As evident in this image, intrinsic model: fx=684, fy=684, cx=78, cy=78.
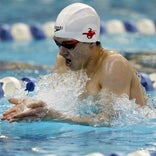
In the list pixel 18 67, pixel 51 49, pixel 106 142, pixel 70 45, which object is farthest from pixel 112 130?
pixel 51 49

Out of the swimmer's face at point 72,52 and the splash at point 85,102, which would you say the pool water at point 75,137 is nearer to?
the splash at point 85,102

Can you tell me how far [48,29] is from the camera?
823 cm

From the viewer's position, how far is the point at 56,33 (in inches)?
159

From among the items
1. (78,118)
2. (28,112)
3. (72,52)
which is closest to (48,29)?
(72,52)

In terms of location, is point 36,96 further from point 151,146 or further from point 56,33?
point 151,146

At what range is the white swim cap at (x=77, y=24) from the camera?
4.05 m

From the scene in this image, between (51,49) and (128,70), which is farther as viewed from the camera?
(51,49)

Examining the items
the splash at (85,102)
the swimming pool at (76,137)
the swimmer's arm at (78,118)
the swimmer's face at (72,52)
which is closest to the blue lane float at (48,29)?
the swimming pool at (76,137)

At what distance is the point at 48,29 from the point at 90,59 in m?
4.16

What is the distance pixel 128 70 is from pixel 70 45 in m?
0.37

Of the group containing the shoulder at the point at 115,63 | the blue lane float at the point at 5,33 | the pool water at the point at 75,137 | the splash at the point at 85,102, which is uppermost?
the blue lane float at the point at 5,33

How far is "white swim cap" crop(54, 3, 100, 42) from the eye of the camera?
4.05 m

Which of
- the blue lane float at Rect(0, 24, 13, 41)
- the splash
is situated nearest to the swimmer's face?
the splash

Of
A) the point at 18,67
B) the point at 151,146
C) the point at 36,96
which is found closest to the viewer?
the point at 151,146
